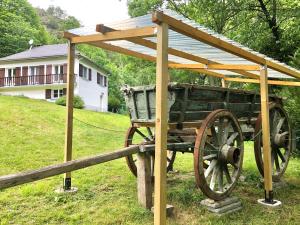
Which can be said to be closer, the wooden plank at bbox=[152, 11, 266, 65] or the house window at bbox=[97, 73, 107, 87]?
the wooden plank at bbox=[152, 11, 266, 65]

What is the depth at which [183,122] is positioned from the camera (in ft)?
17.8

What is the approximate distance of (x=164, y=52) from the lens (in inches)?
154

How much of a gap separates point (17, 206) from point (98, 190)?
5.01ft

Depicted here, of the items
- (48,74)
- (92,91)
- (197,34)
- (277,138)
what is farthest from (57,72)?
(197,34)

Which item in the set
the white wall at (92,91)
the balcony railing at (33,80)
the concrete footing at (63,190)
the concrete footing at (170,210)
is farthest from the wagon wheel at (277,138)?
the balcony railing at (33,80)

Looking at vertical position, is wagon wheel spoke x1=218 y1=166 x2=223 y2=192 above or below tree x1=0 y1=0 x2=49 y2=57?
below

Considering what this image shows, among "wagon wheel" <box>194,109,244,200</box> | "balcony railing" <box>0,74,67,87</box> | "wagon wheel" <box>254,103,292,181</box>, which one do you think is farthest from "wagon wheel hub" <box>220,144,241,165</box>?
"balcony railing" <box>0,74,67,87</box>

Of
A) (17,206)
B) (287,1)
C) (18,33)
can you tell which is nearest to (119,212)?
(17,206)

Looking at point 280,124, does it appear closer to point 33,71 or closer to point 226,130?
point 226,130

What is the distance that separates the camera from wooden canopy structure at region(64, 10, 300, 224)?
3.90 m

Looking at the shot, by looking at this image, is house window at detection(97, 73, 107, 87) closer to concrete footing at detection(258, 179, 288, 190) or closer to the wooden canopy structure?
the wooden canopy structure

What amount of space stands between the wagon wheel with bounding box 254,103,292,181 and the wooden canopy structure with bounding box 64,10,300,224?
0.64 metres

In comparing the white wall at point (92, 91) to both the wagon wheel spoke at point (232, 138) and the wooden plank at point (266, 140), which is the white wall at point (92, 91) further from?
the wooden plank at point (266, 140)

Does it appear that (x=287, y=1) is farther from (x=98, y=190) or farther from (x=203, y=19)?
(x=98, y=190)
